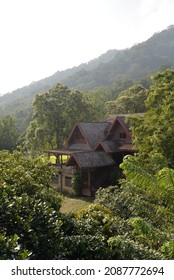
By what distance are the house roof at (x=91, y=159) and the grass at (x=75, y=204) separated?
296 centimetres

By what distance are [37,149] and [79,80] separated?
125m

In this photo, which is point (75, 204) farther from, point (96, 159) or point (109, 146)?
point (109, 146)

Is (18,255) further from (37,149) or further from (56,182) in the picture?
(37,149)

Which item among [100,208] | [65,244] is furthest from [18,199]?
[100,208]

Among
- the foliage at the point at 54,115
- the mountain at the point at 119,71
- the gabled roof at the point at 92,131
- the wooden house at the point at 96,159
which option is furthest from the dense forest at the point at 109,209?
the mountain at the point at 119,71

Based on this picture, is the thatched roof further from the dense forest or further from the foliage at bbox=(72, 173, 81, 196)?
the dense forest

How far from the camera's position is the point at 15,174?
12.6m

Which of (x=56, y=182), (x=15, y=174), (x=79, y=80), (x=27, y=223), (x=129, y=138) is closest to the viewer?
(x=27, y=223)

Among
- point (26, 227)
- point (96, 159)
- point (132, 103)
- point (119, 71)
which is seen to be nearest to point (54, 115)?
point (132, 103)

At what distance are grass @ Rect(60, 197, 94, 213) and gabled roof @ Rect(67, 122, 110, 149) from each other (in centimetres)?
708

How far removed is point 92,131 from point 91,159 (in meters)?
6.20

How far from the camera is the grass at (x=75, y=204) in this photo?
26.4 metres

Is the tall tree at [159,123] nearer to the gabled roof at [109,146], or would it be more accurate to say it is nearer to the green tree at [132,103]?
the gabled roof at [109,146]

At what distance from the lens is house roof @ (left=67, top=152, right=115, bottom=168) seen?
29989 millimetres
